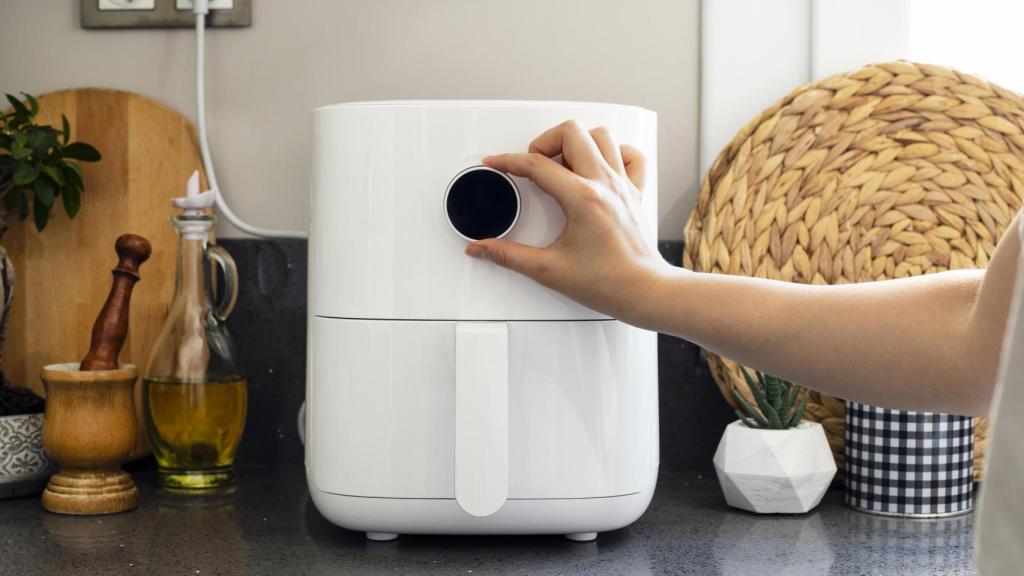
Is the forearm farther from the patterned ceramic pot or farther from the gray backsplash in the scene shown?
the patterned ceramic pot

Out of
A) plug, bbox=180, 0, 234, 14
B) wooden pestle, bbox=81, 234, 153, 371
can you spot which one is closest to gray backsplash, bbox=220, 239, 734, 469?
wooden pestle, bbox=81, 234, 153, 371

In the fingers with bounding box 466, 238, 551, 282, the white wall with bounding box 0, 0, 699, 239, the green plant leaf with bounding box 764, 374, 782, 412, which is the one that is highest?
the white wall with bounding box 0, 0, 699, 239

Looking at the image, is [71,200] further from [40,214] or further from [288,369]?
[288,369]

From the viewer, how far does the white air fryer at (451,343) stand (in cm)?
73

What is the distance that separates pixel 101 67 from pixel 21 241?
203 mm

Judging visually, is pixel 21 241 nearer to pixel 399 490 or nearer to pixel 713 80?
pixel 399 490

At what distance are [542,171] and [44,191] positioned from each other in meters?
0.55

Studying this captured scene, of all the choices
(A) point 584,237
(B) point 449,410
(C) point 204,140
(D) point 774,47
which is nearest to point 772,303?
(A) point 584,237

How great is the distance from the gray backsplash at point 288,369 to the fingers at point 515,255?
37cm

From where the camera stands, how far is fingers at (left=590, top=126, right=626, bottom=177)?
74 cm

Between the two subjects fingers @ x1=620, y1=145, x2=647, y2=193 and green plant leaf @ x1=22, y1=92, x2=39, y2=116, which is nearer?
fingers @ x1=620, y1=145, x2=647, y2=193

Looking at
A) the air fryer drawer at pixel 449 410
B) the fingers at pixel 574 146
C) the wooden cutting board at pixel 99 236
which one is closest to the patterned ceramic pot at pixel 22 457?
the wooden cutting board at pixel 99 236

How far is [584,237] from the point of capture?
69cm

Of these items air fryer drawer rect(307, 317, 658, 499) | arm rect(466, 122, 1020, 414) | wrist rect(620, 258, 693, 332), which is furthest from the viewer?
air fryer drawer rect(307, 317, 658, 499)
